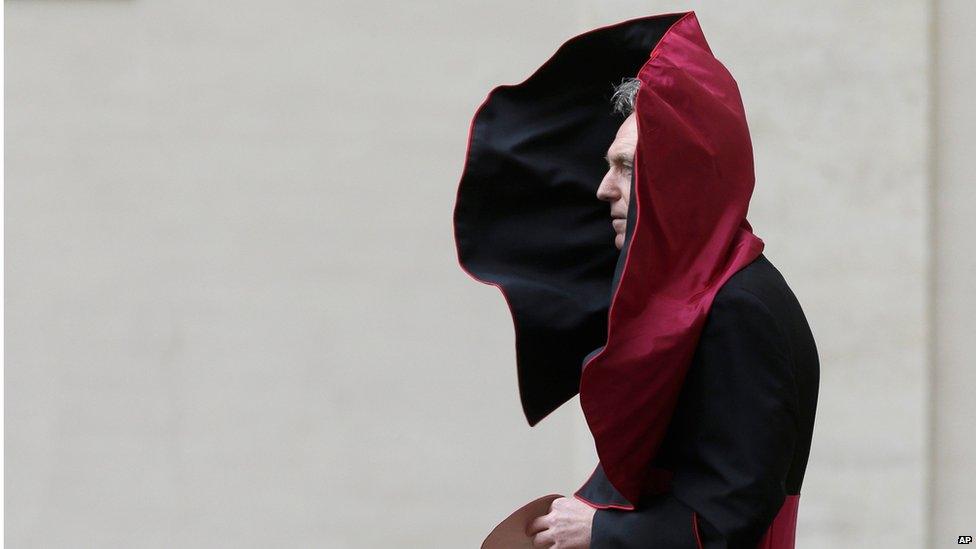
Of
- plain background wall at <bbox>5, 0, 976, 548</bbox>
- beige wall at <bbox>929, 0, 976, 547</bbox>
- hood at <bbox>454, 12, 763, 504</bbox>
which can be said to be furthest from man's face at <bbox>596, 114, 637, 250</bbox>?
beige wall at <bbox>929, 0, 976, 547</bbox>

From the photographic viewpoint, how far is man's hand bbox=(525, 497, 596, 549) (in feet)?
6.89

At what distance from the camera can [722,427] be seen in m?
1.94

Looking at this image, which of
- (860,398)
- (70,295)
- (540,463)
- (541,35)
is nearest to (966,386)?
(860,398)

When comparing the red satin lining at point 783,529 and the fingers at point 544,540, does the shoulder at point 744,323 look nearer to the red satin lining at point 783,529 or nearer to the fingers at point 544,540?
the red satin lining at point 783,529

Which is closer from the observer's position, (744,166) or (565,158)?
(744,166)

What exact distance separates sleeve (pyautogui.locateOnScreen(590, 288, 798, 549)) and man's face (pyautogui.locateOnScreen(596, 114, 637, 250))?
0.33 metres

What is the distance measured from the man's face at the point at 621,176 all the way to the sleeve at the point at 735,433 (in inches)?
13.0

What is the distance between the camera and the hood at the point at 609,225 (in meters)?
1.97

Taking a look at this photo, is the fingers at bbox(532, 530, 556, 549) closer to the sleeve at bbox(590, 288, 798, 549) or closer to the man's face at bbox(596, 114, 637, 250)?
the sleeve at bbox(590, 288, 798, 549)

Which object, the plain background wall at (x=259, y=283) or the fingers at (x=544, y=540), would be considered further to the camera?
the plain background wall at (x=259, y=283)

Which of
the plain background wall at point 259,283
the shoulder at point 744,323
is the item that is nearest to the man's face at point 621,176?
the shoulder at point 744,323

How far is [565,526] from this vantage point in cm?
212

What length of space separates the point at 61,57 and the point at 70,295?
88 centimetres

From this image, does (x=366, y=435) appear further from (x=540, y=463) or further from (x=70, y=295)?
(x=70, y=295)
